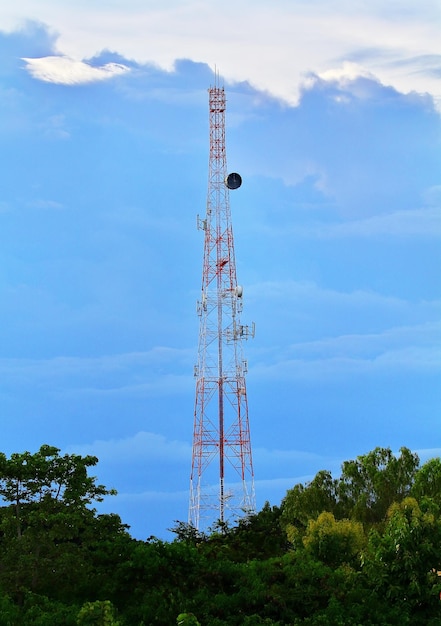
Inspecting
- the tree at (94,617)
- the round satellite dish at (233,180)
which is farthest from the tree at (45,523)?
the round satellite dish at (233,180)

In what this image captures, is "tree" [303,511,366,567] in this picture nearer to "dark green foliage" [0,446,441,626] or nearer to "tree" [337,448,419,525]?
"dark green foliage" [0,446,441,626]

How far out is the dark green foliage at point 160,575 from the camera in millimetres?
18531

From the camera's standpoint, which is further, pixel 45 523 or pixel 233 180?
pixel 233 180

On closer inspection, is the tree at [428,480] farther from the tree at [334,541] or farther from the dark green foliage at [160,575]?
the dark green foliage at [160,575]

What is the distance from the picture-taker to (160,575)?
20359mm

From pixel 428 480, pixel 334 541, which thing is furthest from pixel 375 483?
pixel 334 541

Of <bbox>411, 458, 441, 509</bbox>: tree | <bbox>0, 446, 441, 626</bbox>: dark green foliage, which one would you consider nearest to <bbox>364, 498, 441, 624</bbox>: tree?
<bbox>0, 446, 441, 626</bbox>: dark green foliage

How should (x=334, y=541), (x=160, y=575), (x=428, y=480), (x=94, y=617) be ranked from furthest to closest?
(x=428, y=480) < (x=334, y=541) < (x=160, y=575) < (x=94, y=617)

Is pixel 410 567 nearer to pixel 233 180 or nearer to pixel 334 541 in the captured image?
pixel 334 541

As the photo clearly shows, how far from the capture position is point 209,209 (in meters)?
38.3

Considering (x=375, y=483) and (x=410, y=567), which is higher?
(x=375, y=483)

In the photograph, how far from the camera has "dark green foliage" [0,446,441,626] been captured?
18531 millimetres

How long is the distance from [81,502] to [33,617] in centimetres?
569

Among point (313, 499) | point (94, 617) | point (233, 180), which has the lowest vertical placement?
point (94, 617)
